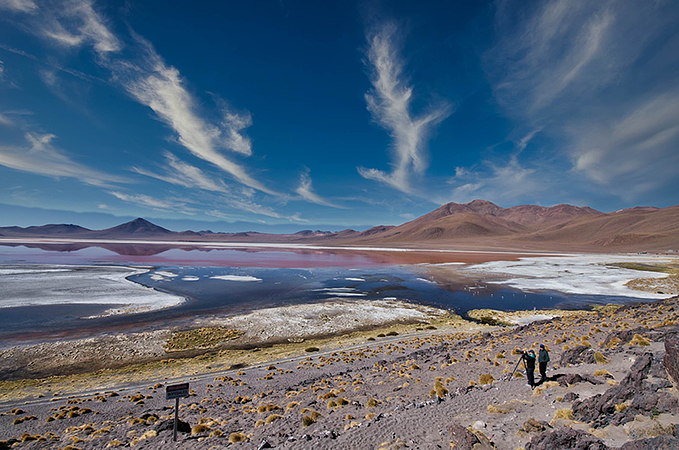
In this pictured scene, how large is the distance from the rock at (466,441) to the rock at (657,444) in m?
1.99

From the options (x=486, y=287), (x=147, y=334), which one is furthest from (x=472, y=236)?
(x=147, y=334)

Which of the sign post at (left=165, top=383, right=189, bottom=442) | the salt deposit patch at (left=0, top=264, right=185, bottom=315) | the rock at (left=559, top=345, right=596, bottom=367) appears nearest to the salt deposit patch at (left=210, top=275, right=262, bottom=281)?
the salt deposit patch at (left=0, top=264, right=185, bottom=315)

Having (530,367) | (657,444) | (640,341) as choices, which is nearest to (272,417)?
(530,367)

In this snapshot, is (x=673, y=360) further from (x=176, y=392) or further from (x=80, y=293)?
(x=80, y=293)

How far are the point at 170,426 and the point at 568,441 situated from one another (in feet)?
28.9

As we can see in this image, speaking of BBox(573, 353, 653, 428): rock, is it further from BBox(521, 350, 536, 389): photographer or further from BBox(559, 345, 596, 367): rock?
BBox(559, 345, 596, 367): rock

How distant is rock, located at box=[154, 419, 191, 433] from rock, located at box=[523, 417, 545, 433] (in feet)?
25.7

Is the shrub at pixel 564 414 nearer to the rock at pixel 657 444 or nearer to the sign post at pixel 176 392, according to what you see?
the rock at pixel 657 444

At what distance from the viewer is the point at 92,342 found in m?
16.1

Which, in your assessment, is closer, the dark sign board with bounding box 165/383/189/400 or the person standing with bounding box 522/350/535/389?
the dark sign board with bounding box 165/383/189/400

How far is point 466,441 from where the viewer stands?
16.9 feet

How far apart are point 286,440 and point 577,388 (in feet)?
22.8

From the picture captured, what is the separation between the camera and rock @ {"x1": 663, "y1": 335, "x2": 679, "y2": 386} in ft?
17.0

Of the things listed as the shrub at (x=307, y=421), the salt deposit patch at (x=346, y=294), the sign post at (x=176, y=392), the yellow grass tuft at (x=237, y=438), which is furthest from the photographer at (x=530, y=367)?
the salt deposit patch at (x=346, y=294)
